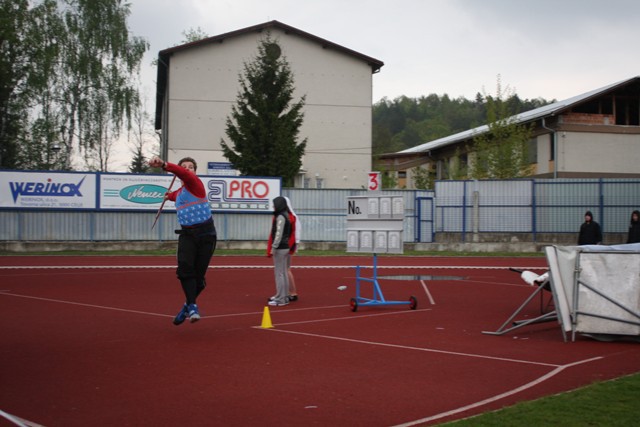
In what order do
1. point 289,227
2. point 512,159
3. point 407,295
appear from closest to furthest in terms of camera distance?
1. point 289,227
2. point 407,295
3. point 512,159

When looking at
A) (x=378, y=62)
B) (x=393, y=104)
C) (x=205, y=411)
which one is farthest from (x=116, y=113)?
(x=393, y=104)

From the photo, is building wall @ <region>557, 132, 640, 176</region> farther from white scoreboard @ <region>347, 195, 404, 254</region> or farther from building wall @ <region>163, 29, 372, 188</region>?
white scoreboard @ <region>347, 195, 404, 254</region>

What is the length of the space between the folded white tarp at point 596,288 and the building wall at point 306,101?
39.7 m

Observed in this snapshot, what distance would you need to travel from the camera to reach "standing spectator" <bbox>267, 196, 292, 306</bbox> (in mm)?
13766

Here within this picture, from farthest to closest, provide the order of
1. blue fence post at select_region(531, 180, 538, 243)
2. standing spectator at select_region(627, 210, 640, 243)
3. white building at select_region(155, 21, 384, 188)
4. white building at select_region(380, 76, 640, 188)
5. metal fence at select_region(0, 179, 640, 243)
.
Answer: white building at select_region(155, 21, 384, 188), white building at select_region(380, 76, 640, 188), blue fence post at select_region(531, 180, 538, 243), metal fence at select_region(0, 179, 640, 243), standing spectator at select_region(627, 210, 640, 243)

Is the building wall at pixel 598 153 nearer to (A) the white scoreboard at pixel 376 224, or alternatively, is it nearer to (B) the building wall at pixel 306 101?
(B) the building wall at pixel 306 101

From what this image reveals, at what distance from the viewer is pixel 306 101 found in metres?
50.3

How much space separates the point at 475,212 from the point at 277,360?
26.6 metres

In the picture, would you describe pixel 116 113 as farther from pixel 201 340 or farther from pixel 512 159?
pixel 201 340

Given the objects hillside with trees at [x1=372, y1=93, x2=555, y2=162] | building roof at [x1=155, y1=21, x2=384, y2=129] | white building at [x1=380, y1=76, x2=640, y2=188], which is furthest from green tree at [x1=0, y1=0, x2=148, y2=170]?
hillside with trees at [x1=372, y1=93, x2=555, y2=162]

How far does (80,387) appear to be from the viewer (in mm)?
6953

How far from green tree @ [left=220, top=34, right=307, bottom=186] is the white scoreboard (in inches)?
1035

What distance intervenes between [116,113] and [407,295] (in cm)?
4126

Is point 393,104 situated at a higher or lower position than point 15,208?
higher
